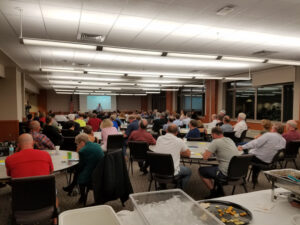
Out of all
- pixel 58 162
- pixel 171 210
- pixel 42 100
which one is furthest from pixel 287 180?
pixel 42 100

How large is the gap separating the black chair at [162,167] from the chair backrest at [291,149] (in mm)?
2952

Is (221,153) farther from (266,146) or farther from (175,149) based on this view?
(266,146)

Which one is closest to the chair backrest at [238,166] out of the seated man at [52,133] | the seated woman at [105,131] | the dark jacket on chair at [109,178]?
the dark jacket on chair at [109,178]

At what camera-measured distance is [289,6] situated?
12.1 feet

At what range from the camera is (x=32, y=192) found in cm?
219

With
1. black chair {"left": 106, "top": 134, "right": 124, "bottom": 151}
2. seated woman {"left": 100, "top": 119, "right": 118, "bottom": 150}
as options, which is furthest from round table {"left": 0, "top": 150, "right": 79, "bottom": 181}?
seated woman {"left": 100, "top": 119, "right": 118, "bottom": 150}

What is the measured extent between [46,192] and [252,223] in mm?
1849

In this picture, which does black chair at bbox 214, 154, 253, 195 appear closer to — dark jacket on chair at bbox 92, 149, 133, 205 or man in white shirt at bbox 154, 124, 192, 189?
man in white shirt at bbox 154, 124, 192, 189

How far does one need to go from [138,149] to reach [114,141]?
0.82 m

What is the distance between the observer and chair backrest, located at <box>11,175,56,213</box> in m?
2.13

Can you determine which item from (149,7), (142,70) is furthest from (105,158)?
(142,70)

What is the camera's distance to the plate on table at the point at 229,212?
1474 mm

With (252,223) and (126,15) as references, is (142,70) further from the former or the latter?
(252,223)

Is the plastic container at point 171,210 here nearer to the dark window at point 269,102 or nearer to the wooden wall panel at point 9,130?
the wooden wall panel at point 9,130
